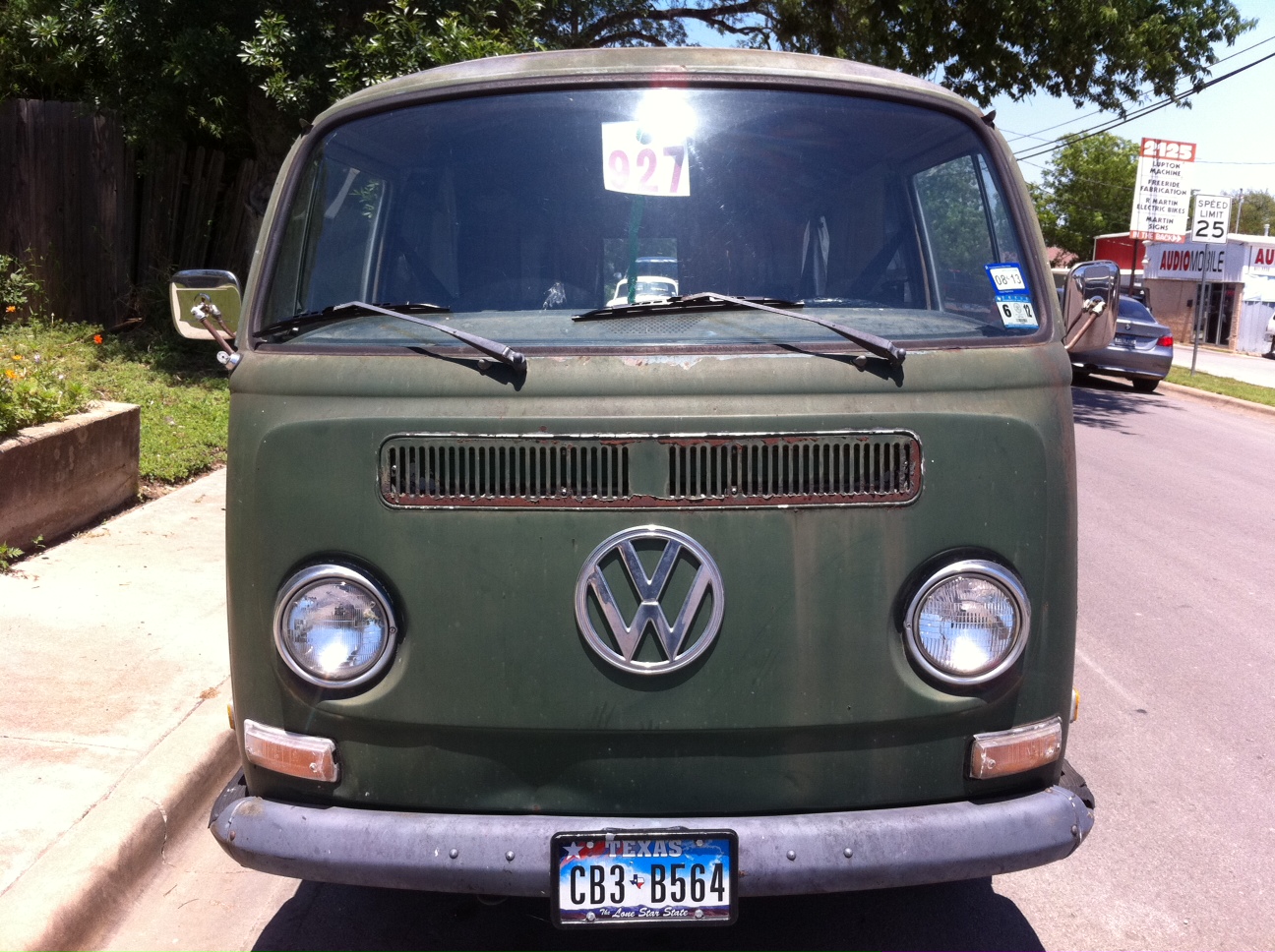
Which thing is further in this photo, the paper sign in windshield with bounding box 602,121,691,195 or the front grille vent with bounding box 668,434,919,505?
the paper sign in windshield with bounding box 602,121,691,195

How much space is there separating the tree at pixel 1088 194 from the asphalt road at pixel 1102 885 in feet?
187

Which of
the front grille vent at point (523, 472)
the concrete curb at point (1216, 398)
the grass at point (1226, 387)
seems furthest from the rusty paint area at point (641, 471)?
the grass at point (1226, 387)

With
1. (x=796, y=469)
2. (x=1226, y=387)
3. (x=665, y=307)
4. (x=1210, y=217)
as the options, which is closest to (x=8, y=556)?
(x=665, y=307)

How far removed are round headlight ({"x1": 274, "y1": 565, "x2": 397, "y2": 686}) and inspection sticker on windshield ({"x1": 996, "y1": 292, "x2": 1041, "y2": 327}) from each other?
5.37 feet

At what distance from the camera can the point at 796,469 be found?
2.57m

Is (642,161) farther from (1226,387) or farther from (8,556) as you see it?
(1226,387)

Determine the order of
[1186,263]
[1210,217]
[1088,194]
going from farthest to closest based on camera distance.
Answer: [1088,194] → [1186,263] → [1210,217]

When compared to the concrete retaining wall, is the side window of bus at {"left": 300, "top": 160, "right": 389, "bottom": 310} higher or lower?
higher

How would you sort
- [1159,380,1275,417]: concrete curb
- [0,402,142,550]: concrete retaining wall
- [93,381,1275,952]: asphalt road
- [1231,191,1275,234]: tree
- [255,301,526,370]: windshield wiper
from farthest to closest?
[1231,191,1275,234]: tree, [1159,380,1275,417]: concrete curb, [0,402,142,550]: concrete retaining wall, [93,381,1275,952]: asphalt road, [255,301,526,370]: windshield wiper

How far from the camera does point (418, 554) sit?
8.45ft

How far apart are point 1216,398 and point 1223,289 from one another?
2395 centimetres

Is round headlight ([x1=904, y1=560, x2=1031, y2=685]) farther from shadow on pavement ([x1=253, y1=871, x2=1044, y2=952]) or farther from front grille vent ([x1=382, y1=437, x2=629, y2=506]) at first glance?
shadow on pavement ([x1=253, y1=871, x2=1044, y2=952])

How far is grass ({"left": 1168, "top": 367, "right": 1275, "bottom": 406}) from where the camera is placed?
18.9m

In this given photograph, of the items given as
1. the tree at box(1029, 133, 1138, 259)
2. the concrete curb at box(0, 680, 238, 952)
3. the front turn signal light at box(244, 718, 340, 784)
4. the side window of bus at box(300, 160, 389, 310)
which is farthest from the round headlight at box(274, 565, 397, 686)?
the tree at box(1029, 133, 1138, 259)
